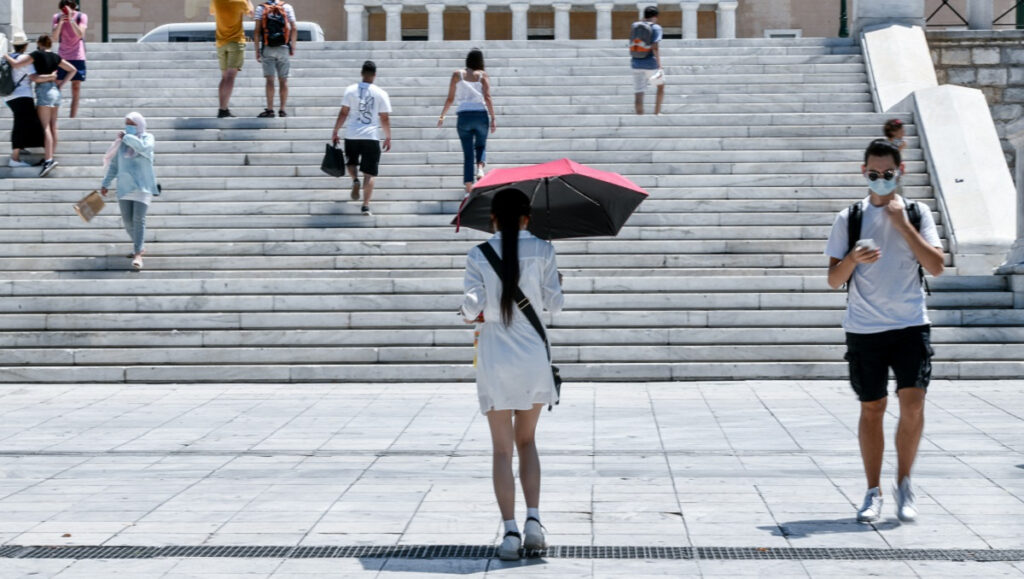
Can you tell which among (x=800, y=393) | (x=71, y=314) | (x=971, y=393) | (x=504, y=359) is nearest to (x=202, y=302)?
(x=71, y=314)

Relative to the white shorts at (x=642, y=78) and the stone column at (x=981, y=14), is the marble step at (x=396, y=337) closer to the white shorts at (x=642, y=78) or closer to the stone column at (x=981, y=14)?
the white shorts at (x=642, y=78)

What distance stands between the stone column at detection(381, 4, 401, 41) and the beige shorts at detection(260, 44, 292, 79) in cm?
3023

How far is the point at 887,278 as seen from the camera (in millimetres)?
6934

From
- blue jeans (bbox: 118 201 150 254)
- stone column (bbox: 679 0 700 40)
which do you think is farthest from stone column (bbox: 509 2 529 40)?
blue jeans (bbox: 118 201 150 254)

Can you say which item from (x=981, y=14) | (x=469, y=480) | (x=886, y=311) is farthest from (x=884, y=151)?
(x=981, y=14)

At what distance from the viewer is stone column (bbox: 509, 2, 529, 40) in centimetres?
4788

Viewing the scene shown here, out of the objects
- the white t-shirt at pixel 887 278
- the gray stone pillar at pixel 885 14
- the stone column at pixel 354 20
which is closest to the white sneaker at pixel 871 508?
the white t-shirt at pixel 887 278

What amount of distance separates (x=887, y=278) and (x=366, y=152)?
9273 mm

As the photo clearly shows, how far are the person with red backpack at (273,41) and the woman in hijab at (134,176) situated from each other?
4149 millimetres

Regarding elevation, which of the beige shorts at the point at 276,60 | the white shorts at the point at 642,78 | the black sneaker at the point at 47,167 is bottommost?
the black sneaker at the point at 47,167

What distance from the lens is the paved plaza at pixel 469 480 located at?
244 inches

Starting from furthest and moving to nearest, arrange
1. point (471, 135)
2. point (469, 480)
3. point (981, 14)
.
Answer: point (981, 14), point (471, 135), point (469, 480)

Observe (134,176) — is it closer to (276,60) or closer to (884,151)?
(276,60)

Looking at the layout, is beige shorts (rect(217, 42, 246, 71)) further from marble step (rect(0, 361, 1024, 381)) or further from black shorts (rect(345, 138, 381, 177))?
marble step (rect(0, 361, 1024, 381))
